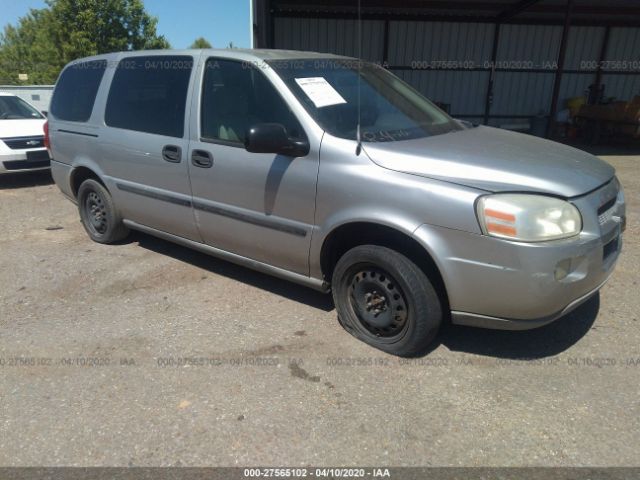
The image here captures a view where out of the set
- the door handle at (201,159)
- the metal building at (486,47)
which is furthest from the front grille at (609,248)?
the metal building at (486,47)

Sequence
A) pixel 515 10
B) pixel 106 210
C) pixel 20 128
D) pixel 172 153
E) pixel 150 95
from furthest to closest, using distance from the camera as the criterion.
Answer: pixel 515 10 < pixel 20 128 < pixel 106 210 < pixel 150 95 < pixel 172 153

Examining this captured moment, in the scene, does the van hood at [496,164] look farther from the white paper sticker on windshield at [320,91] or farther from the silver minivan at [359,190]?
the white paper sticker on windshield at [320,91]

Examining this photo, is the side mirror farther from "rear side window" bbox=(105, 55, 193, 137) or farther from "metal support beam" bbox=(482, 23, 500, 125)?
"metal support beam" bbox=(482, 23, 500, 125)

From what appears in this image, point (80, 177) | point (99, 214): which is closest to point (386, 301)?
point (99, 214)

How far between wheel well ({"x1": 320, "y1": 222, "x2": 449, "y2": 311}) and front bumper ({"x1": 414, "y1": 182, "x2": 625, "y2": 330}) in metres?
0.15

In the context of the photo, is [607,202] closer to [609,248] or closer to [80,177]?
[609,248]

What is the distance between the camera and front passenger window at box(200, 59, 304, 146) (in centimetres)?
330

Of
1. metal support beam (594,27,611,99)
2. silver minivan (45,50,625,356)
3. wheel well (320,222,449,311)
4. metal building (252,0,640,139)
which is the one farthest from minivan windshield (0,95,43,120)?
metal support beam (594,27,611,99)

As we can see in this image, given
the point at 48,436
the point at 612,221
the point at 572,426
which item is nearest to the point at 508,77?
the point at 612,221

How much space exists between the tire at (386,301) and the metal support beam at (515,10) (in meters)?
11.7

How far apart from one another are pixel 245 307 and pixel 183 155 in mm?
1257

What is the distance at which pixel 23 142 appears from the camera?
7988 millimetres

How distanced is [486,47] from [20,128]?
41.2ft

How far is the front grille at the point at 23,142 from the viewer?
789cm
